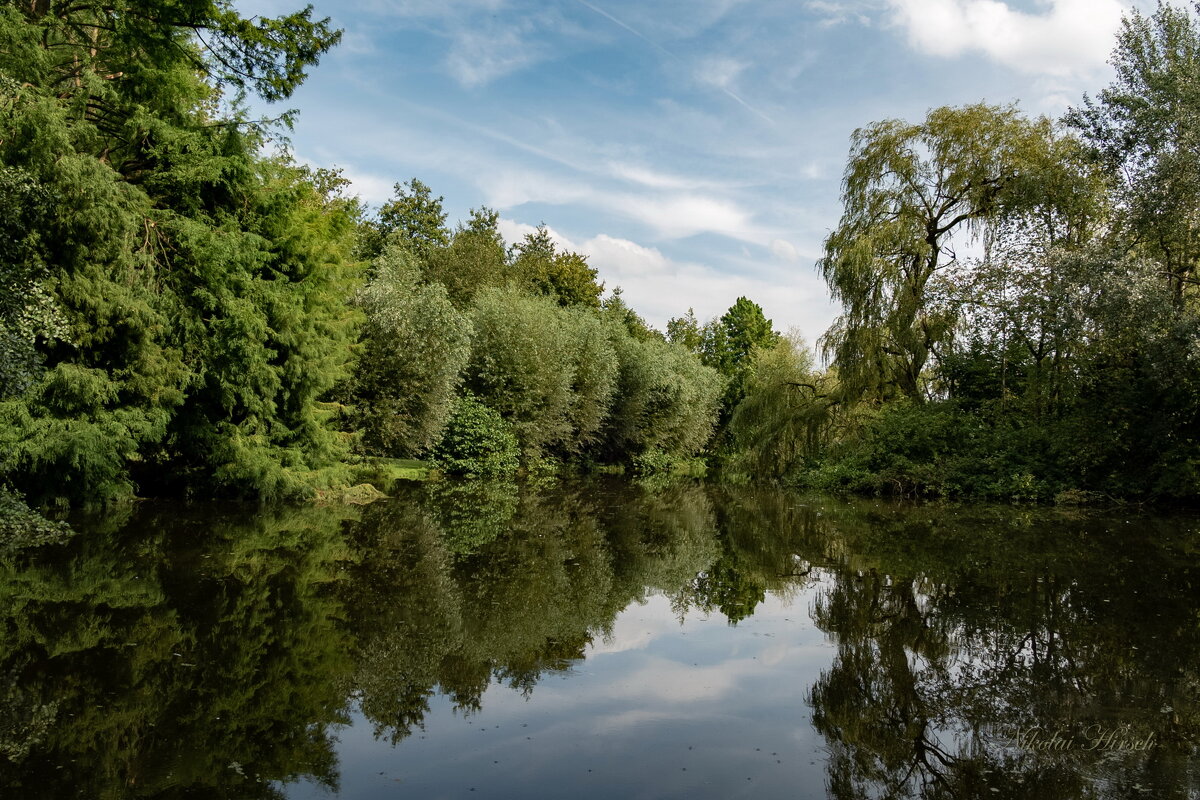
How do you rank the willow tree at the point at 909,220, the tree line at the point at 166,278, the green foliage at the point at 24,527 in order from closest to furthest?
the green foliage at the point at 24,527
the tree line at the point at 166,278
the willow tree at the point at 909,220

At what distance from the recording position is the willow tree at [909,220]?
23625mm

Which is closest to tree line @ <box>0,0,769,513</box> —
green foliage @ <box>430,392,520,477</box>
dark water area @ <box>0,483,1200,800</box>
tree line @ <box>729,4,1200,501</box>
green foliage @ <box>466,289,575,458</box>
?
dark water area @ <box>0,483,1200,800</box>

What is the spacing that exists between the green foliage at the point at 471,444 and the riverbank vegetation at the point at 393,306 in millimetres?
136

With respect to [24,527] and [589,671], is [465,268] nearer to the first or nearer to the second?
[24,527]

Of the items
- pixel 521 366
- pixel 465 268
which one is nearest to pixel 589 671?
pixel 521 366

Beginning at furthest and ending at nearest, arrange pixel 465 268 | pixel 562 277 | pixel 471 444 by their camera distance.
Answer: pixel 562 277, pixel 465 268, pixel 471 444

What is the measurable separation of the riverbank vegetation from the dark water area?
412 cm

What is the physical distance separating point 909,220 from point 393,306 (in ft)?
54.4

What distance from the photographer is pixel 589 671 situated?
715cm

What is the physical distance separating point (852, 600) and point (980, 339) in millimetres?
17055

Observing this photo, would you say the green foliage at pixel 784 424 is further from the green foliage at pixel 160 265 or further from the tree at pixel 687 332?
the tree at pixel 687 332

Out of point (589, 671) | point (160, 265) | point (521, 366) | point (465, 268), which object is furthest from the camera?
point (465, 268)

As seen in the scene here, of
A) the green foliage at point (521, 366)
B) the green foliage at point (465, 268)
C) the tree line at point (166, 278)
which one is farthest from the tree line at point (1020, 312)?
the green foliage at point (465, 268)

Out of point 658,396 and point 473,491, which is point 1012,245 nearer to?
point 473,491
